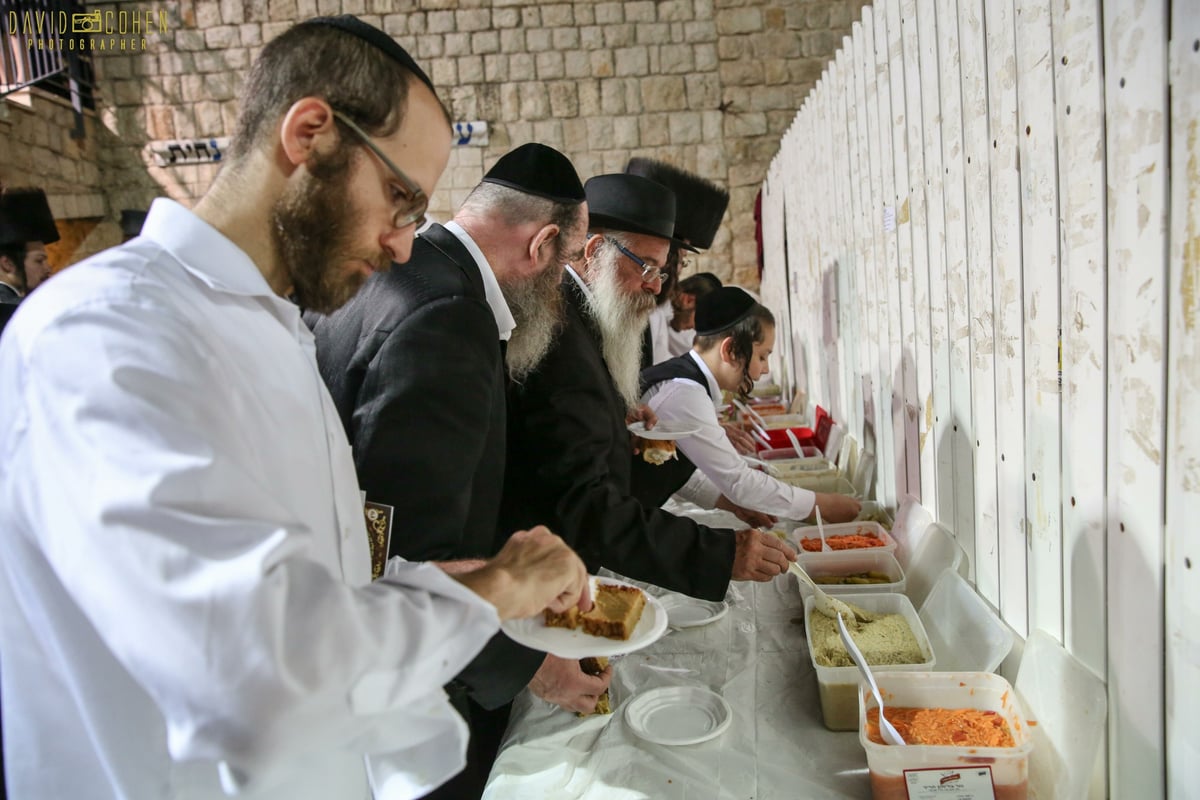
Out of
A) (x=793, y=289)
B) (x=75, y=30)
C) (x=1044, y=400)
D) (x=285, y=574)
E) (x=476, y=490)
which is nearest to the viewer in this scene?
(x=285, y=574)

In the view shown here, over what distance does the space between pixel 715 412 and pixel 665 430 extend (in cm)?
48

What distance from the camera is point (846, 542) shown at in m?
2.54

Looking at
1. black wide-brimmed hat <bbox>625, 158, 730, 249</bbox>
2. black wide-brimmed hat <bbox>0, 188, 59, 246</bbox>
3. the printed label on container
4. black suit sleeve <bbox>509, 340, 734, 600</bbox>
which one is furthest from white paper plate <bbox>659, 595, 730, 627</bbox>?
black wide-brimmed hat <bbox>0, 188, 59, 246</bbox>

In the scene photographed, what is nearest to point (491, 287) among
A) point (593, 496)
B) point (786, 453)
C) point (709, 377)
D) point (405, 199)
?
point (593, 496)

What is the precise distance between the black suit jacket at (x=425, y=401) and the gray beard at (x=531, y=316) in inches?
12.4

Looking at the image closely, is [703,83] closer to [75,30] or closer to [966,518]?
[75,30]

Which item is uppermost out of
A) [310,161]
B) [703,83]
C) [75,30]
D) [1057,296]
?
[75,30]

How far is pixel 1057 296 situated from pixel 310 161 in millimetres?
1273

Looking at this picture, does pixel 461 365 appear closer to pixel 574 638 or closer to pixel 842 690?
pixel 574 638

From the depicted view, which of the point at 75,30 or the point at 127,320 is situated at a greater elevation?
the point at 75,30

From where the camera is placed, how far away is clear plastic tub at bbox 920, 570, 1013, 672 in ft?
5.41

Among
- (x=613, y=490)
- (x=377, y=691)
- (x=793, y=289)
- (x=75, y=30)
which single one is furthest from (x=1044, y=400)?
(x=75, y=30)

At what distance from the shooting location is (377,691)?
2.25ft

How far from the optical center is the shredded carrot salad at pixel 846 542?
250 cm
